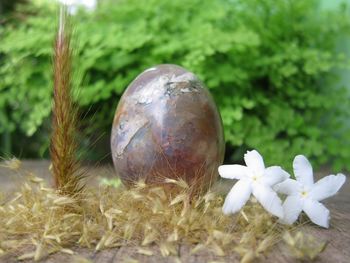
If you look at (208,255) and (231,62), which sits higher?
(231,62)

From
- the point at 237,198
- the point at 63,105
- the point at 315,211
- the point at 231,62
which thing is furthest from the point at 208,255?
the point at 231,62

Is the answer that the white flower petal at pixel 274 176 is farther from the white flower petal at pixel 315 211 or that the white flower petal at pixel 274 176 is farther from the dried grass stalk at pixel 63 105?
the dried grass stalk at pixel 63 105

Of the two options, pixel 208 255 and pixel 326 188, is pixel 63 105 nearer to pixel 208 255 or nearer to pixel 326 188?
pixel 208 255

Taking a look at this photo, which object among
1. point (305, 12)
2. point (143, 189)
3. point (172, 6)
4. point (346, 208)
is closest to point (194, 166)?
point (143, 189)

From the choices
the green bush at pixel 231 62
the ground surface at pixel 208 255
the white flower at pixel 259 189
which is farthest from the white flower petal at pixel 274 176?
the green bush at pixel 231 62

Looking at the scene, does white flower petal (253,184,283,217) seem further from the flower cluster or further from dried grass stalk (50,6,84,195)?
dried grass stalk (50,6,84,195)

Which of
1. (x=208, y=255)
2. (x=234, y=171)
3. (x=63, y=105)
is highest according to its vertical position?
(x=63, y=105)

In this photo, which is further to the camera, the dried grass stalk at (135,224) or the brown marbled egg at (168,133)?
the brown marbled egg at (168,133)

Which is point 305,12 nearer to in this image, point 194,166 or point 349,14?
point 349,14
